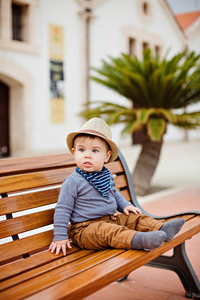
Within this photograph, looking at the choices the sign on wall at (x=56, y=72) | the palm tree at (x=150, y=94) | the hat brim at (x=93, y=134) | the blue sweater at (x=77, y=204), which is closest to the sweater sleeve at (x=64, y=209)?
the blue sweater at (x=77, y=204)

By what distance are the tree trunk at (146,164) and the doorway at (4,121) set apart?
731cm

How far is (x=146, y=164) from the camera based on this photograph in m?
6.66

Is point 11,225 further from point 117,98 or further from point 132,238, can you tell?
point 117,98

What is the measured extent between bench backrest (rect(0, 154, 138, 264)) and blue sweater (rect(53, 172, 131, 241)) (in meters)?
0.15

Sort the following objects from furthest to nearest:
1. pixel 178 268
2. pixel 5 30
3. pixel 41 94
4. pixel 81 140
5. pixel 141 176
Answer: pixel 41 94
pixel 5 30
pixel 141 176
pixel 178 268
pixel 81 140

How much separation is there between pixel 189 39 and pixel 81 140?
20.1 metres

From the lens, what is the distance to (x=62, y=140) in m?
13.8

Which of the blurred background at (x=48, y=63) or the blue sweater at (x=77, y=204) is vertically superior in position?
the blurred background at (x=48, y=63)

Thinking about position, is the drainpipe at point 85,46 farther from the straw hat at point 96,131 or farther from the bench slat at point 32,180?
the straw hat at point 96,131

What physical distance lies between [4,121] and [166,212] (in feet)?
30.2

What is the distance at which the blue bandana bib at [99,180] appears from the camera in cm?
220

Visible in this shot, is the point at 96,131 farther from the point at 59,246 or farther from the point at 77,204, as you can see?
the point at 59,246

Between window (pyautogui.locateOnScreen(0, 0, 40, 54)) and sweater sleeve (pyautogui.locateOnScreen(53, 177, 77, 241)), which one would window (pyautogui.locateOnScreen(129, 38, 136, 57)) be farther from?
sweater sleeve (pyautogui.locateOnScreen(53, 177, 77, 241))

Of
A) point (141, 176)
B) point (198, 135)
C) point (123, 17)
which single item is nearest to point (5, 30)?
point (123, 17)
